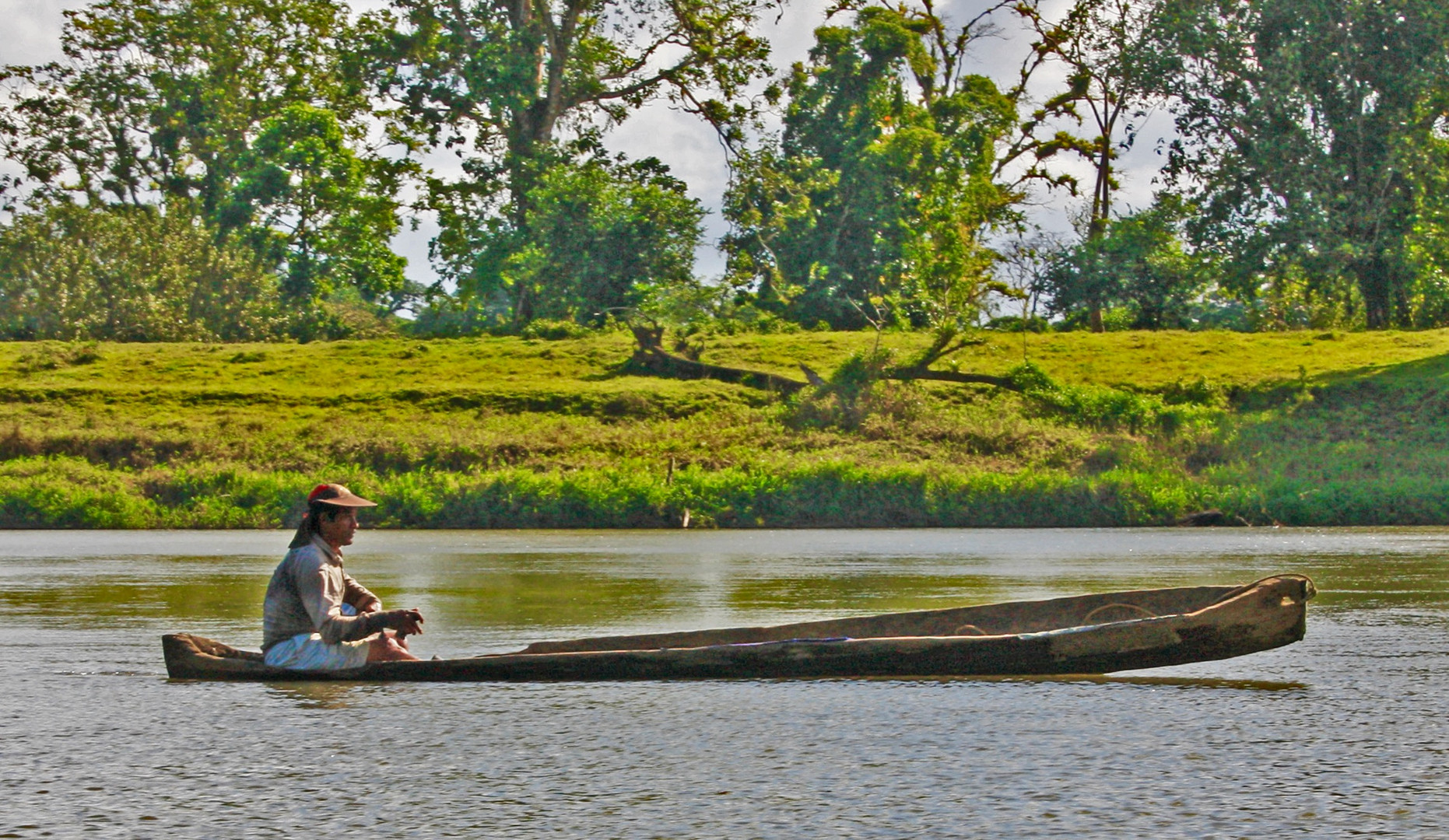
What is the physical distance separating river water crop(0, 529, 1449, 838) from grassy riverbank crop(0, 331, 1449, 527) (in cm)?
1699

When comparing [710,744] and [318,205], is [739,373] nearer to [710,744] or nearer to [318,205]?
[318,205]

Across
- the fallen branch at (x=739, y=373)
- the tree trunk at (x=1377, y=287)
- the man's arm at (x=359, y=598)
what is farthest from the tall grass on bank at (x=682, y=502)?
the man's arm at (x=359, y=598)

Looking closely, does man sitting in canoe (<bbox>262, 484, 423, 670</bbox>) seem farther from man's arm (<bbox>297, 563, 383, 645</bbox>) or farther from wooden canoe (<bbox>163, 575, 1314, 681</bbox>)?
wooden canoe (<bbox>163, 575, 1314, 681</bbox>)

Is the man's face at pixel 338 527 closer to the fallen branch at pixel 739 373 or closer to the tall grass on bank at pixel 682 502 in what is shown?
the tall grass on bank at pixel 682 502

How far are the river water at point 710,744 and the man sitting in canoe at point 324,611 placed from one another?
0.79 ft

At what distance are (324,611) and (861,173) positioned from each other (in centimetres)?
4304

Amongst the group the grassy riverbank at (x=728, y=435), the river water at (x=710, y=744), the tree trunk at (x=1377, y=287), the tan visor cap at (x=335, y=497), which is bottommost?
the river water at (x=710, y=744)

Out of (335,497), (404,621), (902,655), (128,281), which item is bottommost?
(902,655)

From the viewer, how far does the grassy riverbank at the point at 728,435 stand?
31641mm

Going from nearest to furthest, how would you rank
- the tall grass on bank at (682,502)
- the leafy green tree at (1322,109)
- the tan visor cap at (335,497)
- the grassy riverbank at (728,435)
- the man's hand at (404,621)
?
the man's hand at (404,621), the tan visor cap at (335,497), the tall grass on bank at (682,502), the grassy riverbank at (728,435), the leafy green tree at (1322,109)

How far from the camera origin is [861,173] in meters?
50.4

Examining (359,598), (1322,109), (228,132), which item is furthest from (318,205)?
(359,598)

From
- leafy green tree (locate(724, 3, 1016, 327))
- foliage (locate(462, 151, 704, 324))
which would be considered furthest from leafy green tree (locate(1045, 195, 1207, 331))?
foliage (locate(462, 151, 704, 324))

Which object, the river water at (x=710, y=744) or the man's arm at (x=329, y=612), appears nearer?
the river water at (x=710, y=744)
